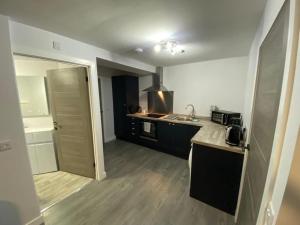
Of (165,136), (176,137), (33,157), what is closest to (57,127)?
(33,157)

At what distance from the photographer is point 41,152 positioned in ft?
8.38

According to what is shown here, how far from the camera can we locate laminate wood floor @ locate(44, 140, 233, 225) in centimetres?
163

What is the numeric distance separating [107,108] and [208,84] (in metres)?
3.07

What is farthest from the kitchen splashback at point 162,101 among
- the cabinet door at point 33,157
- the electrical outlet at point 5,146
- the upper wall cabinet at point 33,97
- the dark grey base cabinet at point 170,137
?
the electrical outlet at point 5,146

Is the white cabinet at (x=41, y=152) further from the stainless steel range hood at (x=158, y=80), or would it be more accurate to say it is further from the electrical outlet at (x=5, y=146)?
the stainless steel range hood at (x=158, y=80)

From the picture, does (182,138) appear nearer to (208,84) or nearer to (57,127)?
(208,84)

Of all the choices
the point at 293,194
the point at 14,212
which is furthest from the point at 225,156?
the point at 14,212

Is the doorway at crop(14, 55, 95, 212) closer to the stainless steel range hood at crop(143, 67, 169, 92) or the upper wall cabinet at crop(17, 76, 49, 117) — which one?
the upper wall cabinet at crop(17, 76, 49, 117)

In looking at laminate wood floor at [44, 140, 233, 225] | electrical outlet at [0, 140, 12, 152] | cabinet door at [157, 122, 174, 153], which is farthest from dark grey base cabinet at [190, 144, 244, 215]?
electrical outlet at [0, 140, 12, 152]

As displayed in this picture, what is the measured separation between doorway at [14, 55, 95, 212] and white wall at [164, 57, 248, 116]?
7.95 feet

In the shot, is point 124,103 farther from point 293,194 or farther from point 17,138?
point 293,194

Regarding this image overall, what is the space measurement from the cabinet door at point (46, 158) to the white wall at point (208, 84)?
3093mm

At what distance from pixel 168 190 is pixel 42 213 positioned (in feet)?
5.77

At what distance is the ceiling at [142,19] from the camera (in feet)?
3.76
